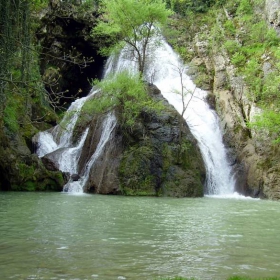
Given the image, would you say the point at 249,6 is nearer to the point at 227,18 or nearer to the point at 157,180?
the point at 227,18

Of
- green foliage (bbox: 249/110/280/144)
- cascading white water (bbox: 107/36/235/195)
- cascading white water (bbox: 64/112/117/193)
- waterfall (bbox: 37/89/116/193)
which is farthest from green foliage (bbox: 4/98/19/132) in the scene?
green foliage (bbox: 249/110/280/144)

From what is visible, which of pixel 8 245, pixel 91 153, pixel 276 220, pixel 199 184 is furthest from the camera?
pixel 91 153

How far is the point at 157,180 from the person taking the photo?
23.2 meters

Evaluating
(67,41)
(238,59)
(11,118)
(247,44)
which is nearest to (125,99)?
(11,118)

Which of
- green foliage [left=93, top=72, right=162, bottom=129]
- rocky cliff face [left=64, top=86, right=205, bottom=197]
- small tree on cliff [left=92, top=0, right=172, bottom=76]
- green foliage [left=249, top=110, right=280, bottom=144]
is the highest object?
small tree on cliff [left=92, top=0, right=172, bottom=76]

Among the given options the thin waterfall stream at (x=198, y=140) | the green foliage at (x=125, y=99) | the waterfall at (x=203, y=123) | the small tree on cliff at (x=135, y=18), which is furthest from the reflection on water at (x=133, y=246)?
the small tree on cliff at (x=135, y=18)

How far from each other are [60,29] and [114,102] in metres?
13.6

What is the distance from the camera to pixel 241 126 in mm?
27609

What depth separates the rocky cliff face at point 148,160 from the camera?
22938mm

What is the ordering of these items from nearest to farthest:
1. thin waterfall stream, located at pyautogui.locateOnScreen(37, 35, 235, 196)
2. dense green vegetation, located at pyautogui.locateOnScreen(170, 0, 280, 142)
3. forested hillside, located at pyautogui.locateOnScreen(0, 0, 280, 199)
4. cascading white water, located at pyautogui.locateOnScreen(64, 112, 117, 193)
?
forested hillside, located at pyautogui.locateOnScreen(0, 0, 280, 199)
cascading white water, located at pyautogui.locateOnScreen(64, 112, 117, 193)
thin waterfall stream, located at pyautogui.locateOnScreen(37, 35, 235, 196)
dense green vegetation, located at pyautogui.locateOnScreen(170, 0, 280, 142)

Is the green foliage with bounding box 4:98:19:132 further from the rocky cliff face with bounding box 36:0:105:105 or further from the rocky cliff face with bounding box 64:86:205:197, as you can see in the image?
the rocky cliff face with bounding box 36:0:105:105

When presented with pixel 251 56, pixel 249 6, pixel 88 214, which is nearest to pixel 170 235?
pixel 88 214

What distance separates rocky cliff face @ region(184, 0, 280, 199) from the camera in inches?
931

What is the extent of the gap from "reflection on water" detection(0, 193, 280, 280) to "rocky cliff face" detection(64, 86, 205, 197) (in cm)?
1064
